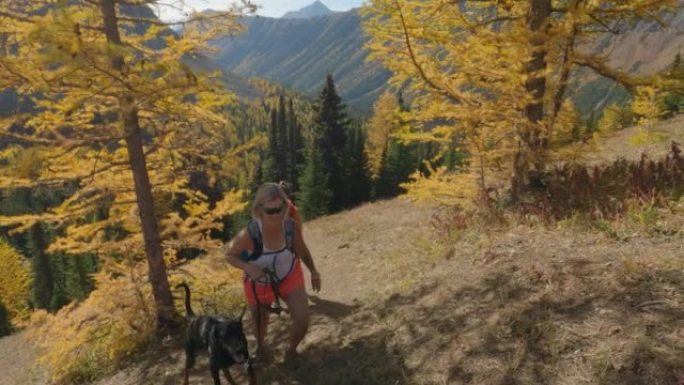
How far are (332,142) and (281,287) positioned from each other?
3901 cm

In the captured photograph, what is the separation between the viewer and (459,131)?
874cm

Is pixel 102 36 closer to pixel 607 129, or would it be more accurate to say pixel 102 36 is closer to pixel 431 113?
pixel 431 113

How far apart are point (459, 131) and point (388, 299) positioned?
3297 mm

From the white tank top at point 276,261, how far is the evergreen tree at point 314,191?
34237 mm

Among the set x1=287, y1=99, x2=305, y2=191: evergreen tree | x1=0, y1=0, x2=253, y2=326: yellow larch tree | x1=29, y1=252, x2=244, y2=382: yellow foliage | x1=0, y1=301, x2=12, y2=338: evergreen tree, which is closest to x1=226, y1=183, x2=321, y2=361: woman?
x1=0, y1=0, x2=253, y2=326: yellow larch tree

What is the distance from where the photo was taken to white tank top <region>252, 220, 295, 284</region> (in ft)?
17.0

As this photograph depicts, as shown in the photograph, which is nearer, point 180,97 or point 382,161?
point 180,97

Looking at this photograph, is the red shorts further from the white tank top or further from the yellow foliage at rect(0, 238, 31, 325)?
the yellow foliage at rect(0, 238, 31, 325)

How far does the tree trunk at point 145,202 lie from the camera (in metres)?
7.96

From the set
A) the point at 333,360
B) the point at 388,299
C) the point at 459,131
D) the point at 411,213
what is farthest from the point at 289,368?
the point at 411,213

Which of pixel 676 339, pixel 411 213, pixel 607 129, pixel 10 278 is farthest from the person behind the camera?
pixel 10 278

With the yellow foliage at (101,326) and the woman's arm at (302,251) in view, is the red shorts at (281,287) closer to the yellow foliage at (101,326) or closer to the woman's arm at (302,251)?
the woman's arm at (302,251)

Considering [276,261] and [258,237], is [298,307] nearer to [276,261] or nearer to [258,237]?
[276,261]

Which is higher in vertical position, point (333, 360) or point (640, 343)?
point (640, 343)
